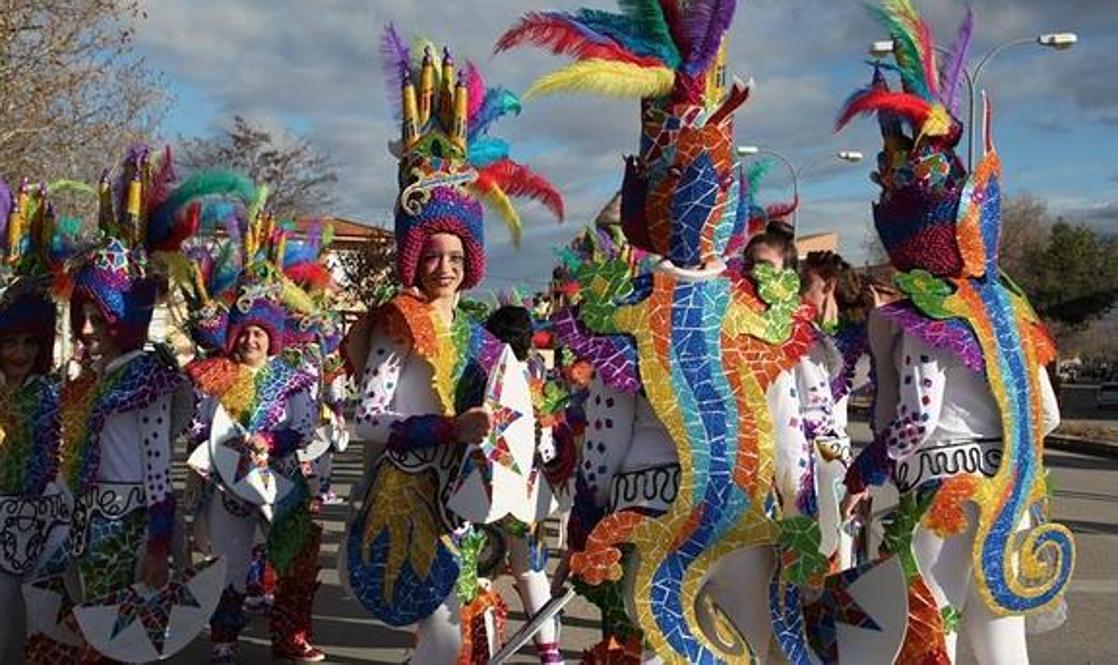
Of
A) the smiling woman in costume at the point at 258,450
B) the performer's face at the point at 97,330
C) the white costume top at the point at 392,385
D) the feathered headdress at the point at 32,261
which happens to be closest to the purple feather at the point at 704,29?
the white costume top at the point at 392,385

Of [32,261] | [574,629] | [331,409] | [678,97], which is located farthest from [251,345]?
[331,409]

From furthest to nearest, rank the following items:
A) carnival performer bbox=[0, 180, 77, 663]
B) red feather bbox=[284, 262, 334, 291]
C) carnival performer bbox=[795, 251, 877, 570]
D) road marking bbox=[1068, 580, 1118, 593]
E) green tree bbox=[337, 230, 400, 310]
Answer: green tree bbox=[337, 230, 400, 310]
red feather bbox=[284, 262, 334, 291]
road marking bbox=[1068, 580, 1118, 593]
carnival performer bbox=[0, 180, 77, 663]
carnival performer bbox=[795, 251, 877, 570]

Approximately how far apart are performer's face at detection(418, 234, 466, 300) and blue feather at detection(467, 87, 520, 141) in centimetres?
48

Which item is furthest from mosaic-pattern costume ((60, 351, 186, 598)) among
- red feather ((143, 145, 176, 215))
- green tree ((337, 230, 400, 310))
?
green tree ((337, 230, 400, 310))

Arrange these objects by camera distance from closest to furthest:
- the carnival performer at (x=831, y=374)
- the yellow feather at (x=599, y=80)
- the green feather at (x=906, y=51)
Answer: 1. the yellow feather at (x=599, y=80)
2. the green feather at (x=906, y=51)
3. the carnival performer at (x=831, y=374)

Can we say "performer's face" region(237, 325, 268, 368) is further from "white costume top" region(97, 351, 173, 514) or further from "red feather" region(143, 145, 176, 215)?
"white costume top" region(97, 351, 173, 514)

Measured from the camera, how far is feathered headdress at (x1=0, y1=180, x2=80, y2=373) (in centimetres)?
475

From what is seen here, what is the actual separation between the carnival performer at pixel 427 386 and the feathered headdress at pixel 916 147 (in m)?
1.36

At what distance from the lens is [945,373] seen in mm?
3951

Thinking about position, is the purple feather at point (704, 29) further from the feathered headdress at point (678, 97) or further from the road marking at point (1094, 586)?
the road marking at point (1094, 586)

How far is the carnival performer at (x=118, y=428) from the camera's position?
14.2ft

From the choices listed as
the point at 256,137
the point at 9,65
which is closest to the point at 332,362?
the point at 9,65

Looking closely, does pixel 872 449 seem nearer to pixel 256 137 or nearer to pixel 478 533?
pixel 478 533

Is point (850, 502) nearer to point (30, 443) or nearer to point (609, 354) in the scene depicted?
point (609, 354)
